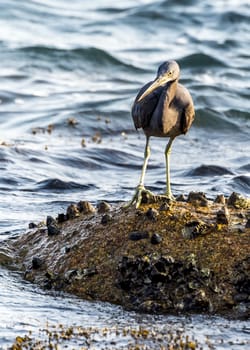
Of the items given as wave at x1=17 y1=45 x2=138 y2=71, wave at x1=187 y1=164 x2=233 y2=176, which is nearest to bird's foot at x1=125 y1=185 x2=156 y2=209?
wave at x1=187 y1=164 x2=233 y2=176

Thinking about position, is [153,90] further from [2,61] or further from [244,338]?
[2,61]

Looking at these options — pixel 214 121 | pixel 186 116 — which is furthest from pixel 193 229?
pixel 214 121

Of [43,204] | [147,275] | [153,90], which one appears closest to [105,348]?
[147,275]

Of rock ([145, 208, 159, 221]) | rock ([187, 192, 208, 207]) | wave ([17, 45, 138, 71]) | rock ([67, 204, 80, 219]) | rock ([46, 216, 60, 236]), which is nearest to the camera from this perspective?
rock ([145, 208, 159, 221])

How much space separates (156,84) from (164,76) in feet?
0.37

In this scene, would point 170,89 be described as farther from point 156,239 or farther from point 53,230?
point 53,230

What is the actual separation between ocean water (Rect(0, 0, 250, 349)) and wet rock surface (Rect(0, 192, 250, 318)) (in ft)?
0.65

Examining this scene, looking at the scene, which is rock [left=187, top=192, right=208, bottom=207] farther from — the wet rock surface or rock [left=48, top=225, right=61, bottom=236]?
rock [left=48, top=225, right=61, bottom=236]

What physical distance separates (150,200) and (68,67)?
12698 millimetres

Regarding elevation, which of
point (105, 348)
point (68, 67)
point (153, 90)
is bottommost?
point (105, 348)

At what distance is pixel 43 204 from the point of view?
10.5m

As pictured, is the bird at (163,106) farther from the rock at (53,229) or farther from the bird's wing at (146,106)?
the rock at (53,229)

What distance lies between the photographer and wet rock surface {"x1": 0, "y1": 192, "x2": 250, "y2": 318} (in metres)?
6.84

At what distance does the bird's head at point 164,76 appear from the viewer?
755 centimetres
